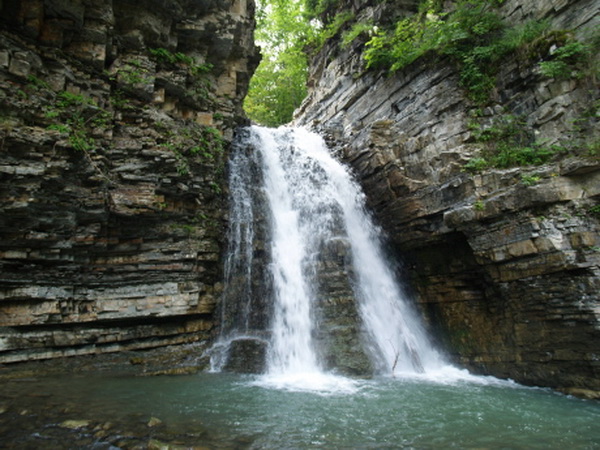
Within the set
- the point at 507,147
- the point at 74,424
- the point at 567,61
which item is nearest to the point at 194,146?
the point at 74,424

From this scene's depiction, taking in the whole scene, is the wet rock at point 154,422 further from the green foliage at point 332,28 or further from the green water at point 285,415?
the green foliage at point 332,28

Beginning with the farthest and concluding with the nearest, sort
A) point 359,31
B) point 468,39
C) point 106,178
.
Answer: point 359,31
point 468,39
point 106,178

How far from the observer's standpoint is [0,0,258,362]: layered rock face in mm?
8125

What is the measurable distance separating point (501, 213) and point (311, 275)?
565cm

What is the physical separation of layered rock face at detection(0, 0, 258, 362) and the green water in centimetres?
184

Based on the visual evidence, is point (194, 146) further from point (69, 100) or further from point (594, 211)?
point (594, 211)

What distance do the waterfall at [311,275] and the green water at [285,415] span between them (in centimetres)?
186

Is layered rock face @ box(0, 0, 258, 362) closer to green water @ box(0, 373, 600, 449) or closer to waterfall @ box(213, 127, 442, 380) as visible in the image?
waterfall @ box(213, 127, 442, 380)

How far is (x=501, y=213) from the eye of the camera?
887 cm

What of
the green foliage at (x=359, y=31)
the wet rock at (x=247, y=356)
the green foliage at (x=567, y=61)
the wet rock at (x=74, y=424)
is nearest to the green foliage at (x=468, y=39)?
the green foliage at (x=567, y=61)

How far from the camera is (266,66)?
88.2 ft

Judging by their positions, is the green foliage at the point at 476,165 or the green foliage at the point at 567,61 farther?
the green foliage at the point at 476,165

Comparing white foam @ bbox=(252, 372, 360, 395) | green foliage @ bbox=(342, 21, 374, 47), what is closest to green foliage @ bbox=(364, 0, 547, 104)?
green foliage @ bbox=(342, 21, 374, 47)

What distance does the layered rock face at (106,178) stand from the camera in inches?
320
